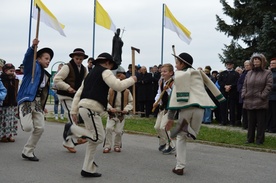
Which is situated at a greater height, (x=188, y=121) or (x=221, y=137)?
(x=188, y=121)

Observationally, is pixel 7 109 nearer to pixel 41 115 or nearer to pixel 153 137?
pixel 41 115

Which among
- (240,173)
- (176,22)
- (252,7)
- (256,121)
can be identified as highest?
(252,7)

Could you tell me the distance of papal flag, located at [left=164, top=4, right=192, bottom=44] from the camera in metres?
16.5

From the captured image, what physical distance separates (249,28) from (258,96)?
14798mm

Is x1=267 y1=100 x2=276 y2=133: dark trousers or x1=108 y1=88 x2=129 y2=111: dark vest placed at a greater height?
x1=108 y1=88 x2=129 y2=111: dark vest

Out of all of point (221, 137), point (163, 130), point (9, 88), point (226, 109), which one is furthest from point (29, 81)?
point (226, 109)

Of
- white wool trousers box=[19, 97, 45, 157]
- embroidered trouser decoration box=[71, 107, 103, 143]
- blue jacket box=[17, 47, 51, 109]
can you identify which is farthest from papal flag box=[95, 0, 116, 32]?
embroidered trouser decoration box=[71, 107, 103, 143]

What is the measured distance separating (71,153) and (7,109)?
267cm

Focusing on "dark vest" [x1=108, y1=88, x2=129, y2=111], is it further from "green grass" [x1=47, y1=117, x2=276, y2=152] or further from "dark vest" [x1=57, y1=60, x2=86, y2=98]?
"green grass" [x1=47, y1=117, x2=276, y2=152]

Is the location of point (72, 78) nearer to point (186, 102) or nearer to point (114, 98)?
point (114, 98)

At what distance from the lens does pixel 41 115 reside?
8094 mm

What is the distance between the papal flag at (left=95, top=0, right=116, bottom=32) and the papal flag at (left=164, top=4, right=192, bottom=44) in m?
2.31

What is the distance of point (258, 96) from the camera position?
10.4 m

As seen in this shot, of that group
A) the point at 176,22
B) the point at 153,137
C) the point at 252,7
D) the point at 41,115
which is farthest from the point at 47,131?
the point at 252,7
